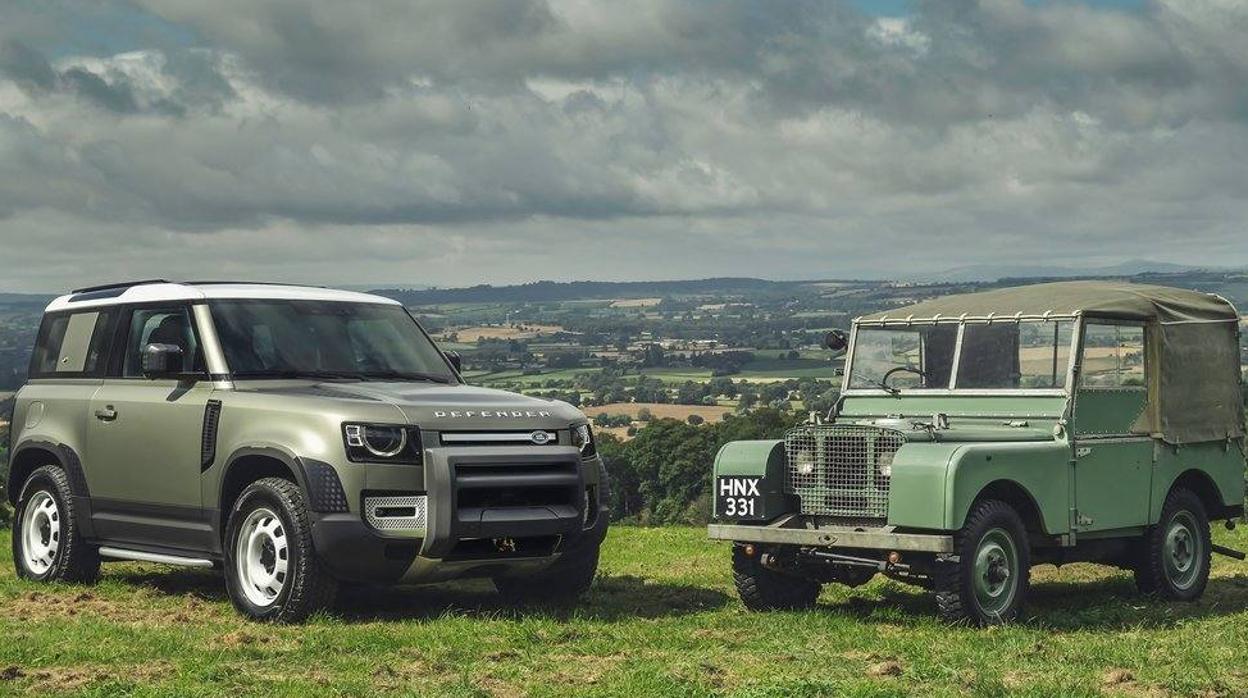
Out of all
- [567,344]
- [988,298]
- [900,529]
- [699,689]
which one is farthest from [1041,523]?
[567,344]

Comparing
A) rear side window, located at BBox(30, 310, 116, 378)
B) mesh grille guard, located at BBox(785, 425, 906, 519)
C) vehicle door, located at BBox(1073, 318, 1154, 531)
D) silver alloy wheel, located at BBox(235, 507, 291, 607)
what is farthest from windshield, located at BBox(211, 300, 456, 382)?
vehicle door, located at BBox(1073, 318, 1154, 531)

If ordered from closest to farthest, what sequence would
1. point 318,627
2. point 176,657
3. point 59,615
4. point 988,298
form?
point 176,657, point 318,627, point 59,615, point 988,298

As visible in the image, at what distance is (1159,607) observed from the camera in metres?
12.4

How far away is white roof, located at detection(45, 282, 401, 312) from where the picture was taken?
11.9 meters

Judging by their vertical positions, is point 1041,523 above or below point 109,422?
below

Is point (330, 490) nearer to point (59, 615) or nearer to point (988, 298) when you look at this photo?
point (59, 615)

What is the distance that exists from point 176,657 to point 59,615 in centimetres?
241

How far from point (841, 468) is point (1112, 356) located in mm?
2698

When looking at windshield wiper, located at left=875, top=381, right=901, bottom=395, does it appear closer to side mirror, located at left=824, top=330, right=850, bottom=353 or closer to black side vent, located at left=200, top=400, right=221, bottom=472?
side mirror, located at left=824, top=330, right=850, bottom=353

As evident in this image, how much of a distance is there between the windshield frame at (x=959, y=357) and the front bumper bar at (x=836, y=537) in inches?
73.6

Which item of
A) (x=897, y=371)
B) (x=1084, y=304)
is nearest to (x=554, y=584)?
→ (x=897, y=371)

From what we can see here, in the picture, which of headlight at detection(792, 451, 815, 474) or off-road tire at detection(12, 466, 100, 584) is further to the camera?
off-road tire at detection(12, 466, 100, 584)

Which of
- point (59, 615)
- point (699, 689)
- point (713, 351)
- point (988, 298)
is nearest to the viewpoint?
point (699, 689)

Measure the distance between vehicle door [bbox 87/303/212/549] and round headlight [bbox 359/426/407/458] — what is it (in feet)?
5.20
